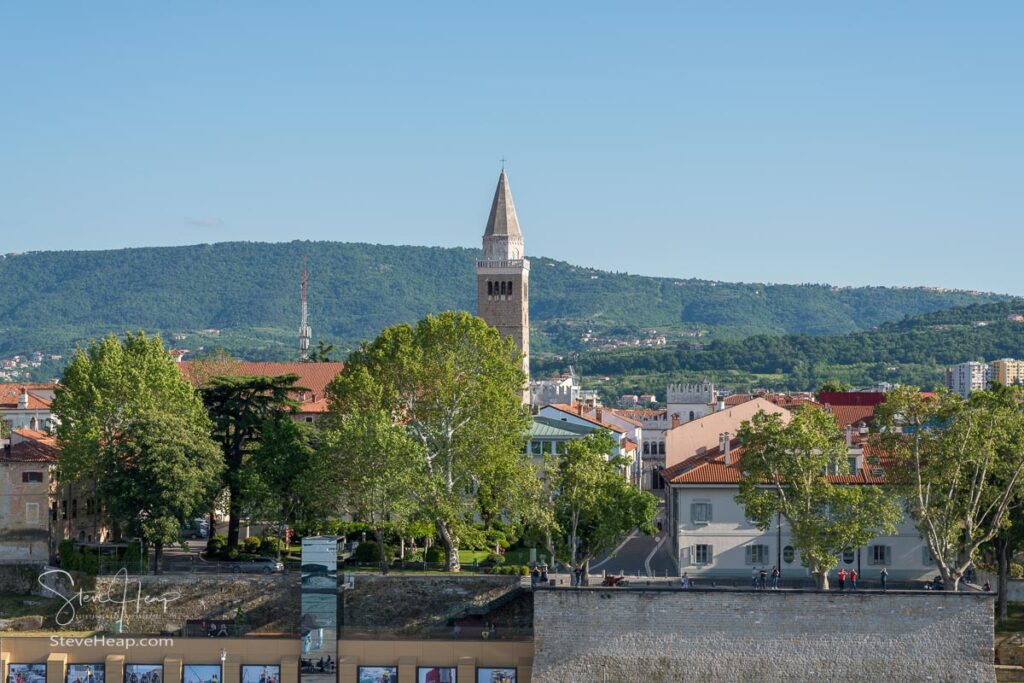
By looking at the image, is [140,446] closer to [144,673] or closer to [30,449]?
[30,449]

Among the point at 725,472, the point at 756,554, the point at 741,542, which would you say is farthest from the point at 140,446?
the point at 756,554

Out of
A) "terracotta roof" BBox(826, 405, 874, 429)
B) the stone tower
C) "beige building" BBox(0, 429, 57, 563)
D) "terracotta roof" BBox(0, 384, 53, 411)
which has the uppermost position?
the stone tower

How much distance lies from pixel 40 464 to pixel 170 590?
440 inches

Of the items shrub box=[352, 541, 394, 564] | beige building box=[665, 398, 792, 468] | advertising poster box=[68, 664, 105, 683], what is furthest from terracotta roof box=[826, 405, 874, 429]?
advertising poster box=[68, 664, 105, 683]

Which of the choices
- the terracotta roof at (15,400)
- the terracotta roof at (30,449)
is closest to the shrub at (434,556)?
the terracotta roof at (30,449)

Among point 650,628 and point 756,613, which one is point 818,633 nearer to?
point 756,613

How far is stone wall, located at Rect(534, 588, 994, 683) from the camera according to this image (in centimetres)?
5953

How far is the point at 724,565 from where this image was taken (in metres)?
68.4

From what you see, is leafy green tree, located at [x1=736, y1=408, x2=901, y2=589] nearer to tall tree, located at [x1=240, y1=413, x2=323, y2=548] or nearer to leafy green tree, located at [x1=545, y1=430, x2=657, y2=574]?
leafy green tree, located at [x1=545, y1=430, x2=657, y2=574]

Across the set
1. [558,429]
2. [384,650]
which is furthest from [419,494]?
[558,429]

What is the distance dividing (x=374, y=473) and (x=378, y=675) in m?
9.30

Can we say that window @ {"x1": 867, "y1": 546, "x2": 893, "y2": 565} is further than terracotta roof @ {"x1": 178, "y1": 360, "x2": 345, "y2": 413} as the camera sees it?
No

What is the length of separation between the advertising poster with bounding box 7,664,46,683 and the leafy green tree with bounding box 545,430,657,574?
827 inches

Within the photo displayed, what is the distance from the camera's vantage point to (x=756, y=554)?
6831cm
